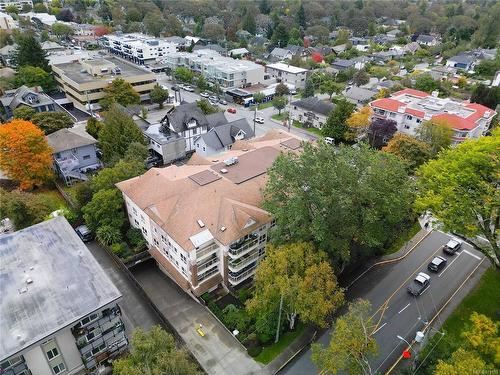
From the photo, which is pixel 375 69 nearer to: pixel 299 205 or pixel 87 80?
pixel 87 80

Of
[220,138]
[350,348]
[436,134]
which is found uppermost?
[350,348]

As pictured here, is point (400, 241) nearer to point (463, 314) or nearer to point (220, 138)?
point (463, 314)

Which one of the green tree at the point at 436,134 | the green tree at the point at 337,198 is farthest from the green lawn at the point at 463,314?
the green tree at the point at 436,134

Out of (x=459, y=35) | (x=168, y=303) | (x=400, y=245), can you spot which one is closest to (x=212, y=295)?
(x=168, y=303)

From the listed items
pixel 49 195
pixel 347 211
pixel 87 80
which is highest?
pixel 347 211

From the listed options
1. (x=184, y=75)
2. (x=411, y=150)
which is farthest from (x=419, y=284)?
(x=184, y=75)
